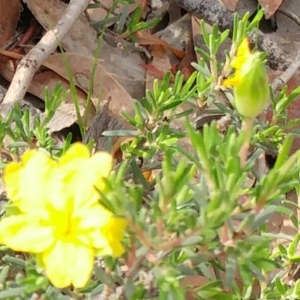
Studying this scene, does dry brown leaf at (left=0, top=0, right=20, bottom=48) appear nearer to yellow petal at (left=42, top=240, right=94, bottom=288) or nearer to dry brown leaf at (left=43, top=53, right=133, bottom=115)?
dry brown leaf at (left=43, top=53, right=133, bottom=115)

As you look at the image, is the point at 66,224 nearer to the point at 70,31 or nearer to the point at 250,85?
the point at 250,85

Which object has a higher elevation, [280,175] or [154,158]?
[280,175]

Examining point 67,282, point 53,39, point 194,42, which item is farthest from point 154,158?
point 67,282

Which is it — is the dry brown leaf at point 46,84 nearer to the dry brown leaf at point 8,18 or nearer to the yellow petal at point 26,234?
the dry brown leaf at point 8,18

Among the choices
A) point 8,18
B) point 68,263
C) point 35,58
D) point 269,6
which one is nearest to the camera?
point 68,263

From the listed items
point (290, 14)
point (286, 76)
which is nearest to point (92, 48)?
point (286, 76)

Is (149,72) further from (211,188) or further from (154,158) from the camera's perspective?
(211,188)
